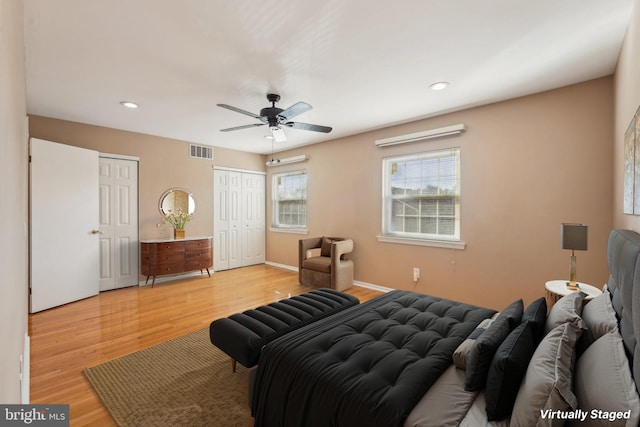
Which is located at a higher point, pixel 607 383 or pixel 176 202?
pixel 176 202

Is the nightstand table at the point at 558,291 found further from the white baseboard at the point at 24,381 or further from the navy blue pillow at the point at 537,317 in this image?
the white baseboard at the point at 24,381

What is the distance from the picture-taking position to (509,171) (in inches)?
132

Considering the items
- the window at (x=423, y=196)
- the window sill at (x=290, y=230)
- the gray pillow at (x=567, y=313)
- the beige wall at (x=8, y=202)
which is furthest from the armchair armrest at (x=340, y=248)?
the beige wall at (x=8, y=202)

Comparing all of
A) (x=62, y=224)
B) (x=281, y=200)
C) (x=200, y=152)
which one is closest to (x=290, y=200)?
(x=281, y=200)

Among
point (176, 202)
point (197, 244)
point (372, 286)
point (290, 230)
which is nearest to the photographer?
point (372, 286)

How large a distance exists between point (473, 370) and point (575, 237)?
1.97 metres

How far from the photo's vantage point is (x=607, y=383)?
0.96 m

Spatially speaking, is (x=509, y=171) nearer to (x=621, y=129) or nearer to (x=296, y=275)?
(x=621, y=129)

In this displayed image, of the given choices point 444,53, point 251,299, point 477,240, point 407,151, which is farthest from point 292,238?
point 444,53

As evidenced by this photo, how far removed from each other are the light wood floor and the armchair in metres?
0.24

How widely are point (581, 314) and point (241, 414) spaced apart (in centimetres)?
218

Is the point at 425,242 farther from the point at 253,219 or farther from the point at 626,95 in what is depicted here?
the point at 253,219

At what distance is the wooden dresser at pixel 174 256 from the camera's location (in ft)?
15.5

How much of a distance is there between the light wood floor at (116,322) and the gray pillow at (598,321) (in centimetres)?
281
